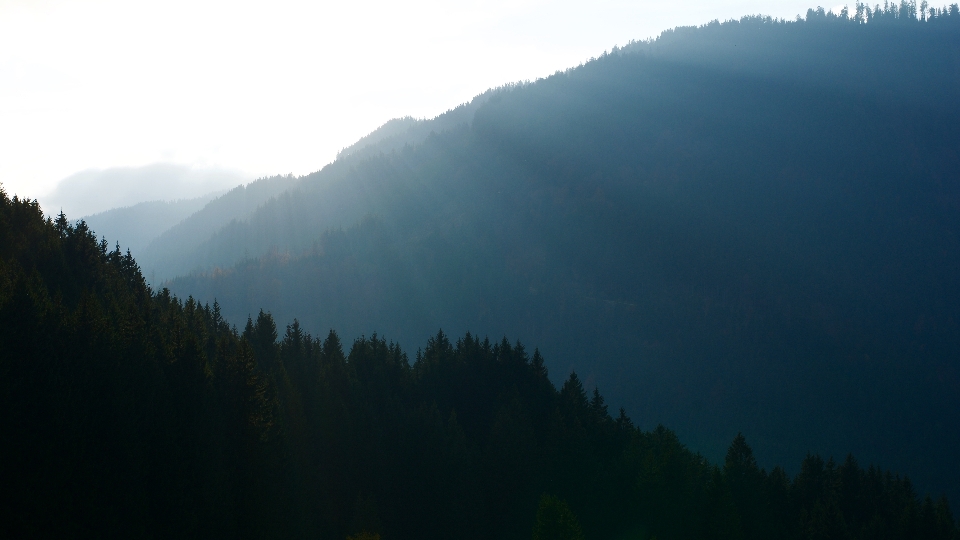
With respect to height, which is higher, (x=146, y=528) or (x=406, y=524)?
(x=146, y=528)

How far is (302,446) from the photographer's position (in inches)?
1409

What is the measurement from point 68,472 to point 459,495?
25122 mm

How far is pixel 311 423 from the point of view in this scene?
3819 centimetres

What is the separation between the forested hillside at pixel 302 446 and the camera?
69.0ft

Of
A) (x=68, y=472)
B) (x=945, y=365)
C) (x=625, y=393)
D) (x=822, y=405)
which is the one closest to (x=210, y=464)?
(x=68, y=472)

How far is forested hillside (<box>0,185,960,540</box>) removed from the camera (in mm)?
21031

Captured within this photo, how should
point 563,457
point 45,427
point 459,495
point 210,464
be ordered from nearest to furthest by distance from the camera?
point 45,427, point 210,464, point 459,495, point 563,457

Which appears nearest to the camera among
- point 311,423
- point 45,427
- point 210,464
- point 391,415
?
point 45,427

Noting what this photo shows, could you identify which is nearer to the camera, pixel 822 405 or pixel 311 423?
pixel 311 423

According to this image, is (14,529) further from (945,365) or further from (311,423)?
(945,365)

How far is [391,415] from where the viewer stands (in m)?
44.4

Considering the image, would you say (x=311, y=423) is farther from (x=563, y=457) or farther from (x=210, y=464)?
(x=563, y=457)

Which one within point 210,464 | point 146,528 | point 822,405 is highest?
point 210,464

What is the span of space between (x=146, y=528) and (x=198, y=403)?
5.27 metres
